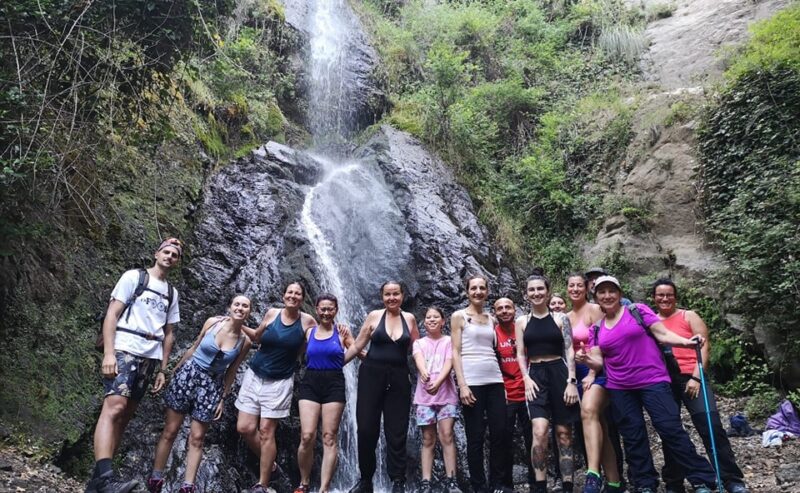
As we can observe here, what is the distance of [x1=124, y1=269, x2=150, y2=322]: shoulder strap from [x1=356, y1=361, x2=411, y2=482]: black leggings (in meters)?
1.89

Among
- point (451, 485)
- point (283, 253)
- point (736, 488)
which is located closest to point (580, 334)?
point (736, 488)

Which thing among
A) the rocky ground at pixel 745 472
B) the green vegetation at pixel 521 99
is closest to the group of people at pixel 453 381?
the rocky ground at pixel 745 472

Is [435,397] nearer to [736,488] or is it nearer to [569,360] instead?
[569,360]

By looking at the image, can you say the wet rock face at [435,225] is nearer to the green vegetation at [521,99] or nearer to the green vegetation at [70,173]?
the green vegetation at [521,99]

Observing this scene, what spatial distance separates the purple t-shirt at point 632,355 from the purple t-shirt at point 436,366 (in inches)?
52.7

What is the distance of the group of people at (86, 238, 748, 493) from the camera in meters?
3.95

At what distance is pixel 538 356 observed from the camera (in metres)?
4.46

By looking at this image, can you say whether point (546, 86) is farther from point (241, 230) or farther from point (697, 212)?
point (241, 230)

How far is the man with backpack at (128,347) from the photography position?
3.71 m

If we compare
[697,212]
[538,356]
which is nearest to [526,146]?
[697,212]

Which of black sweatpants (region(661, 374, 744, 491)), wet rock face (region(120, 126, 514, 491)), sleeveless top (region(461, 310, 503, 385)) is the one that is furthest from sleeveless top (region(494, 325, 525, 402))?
wet rock face (region(120, 126, 514, 491))

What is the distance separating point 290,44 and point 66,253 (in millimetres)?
9443

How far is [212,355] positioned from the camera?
458cm

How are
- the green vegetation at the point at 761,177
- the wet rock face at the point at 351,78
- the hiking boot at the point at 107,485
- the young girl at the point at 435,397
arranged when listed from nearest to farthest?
the hiking boot at the point at 107,485 < the young girl at the point at 435,397 < the green vegetation at the point at 761,177 < the wet rock face at the point at 351,78
